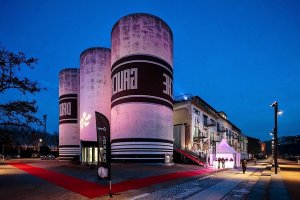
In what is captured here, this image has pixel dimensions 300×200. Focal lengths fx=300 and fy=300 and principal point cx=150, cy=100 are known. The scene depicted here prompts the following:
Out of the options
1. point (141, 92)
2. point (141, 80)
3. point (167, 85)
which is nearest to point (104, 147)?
point (141, 92)

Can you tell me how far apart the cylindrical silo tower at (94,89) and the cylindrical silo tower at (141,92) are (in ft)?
37.3

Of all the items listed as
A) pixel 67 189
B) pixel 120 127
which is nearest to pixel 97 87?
pixel 120 127

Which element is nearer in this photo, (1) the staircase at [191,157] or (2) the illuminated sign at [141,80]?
(2) the illuminated sign at [141,80]

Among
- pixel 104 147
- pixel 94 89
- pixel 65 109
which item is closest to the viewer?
pixel 104 147

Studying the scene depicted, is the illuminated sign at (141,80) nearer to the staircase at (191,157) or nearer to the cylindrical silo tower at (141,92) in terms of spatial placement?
the cylindrical silo tower at (141,92)

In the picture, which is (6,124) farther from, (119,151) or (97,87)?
(97,87)

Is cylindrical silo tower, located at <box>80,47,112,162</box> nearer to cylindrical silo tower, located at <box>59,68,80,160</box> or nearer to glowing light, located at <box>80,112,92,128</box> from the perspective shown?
glowing light, located at <box>80,112,92,128</box>

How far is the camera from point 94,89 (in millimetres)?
59375

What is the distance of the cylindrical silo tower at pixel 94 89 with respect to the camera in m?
59.1

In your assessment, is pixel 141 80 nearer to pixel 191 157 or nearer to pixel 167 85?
pixel 167 85

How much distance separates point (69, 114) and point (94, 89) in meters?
14.7

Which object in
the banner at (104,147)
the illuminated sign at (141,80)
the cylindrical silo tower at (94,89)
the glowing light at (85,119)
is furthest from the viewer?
the glowing light at (85,119)

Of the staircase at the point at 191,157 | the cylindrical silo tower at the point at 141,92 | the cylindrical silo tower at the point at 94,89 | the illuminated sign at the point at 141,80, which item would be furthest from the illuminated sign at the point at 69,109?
the staircase at the point at 191,157

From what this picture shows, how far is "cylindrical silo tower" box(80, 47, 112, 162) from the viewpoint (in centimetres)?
5906
